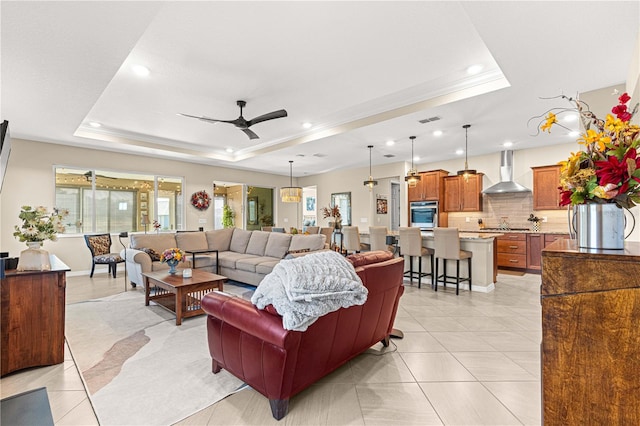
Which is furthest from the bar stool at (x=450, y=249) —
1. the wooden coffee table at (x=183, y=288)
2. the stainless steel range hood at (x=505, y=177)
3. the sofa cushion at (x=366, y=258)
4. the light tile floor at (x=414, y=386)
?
the wooden coffee table at (x=183, y=288)

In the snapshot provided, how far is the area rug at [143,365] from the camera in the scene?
6.30 feet

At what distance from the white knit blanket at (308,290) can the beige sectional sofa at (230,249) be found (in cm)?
262

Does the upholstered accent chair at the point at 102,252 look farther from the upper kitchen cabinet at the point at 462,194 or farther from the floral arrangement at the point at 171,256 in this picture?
the upper kitchen cabinet at the point at 462,194

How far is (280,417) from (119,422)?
3.17 ft

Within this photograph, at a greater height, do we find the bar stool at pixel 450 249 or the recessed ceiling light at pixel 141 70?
the recessed ceiling light at pixel 141 70

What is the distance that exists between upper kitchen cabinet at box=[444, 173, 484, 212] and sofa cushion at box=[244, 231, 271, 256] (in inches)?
180

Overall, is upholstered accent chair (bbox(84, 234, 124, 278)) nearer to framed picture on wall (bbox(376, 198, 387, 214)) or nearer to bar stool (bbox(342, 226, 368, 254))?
bar stool (bbox(342, 226, 368, 254))

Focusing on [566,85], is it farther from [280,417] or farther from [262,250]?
[262,250]

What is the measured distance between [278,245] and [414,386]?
3.77 meters

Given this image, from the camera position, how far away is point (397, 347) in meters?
2.77

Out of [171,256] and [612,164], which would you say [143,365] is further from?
[612,164]

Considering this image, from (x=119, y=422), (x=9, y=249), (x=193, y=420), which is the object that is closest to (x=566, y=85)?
(x=193, y=420)

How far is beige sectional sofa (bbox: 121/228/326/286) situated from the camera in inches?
189

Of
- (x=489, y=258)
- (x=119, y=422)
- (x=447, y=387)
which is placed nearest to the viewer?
(x=119, y=422)
